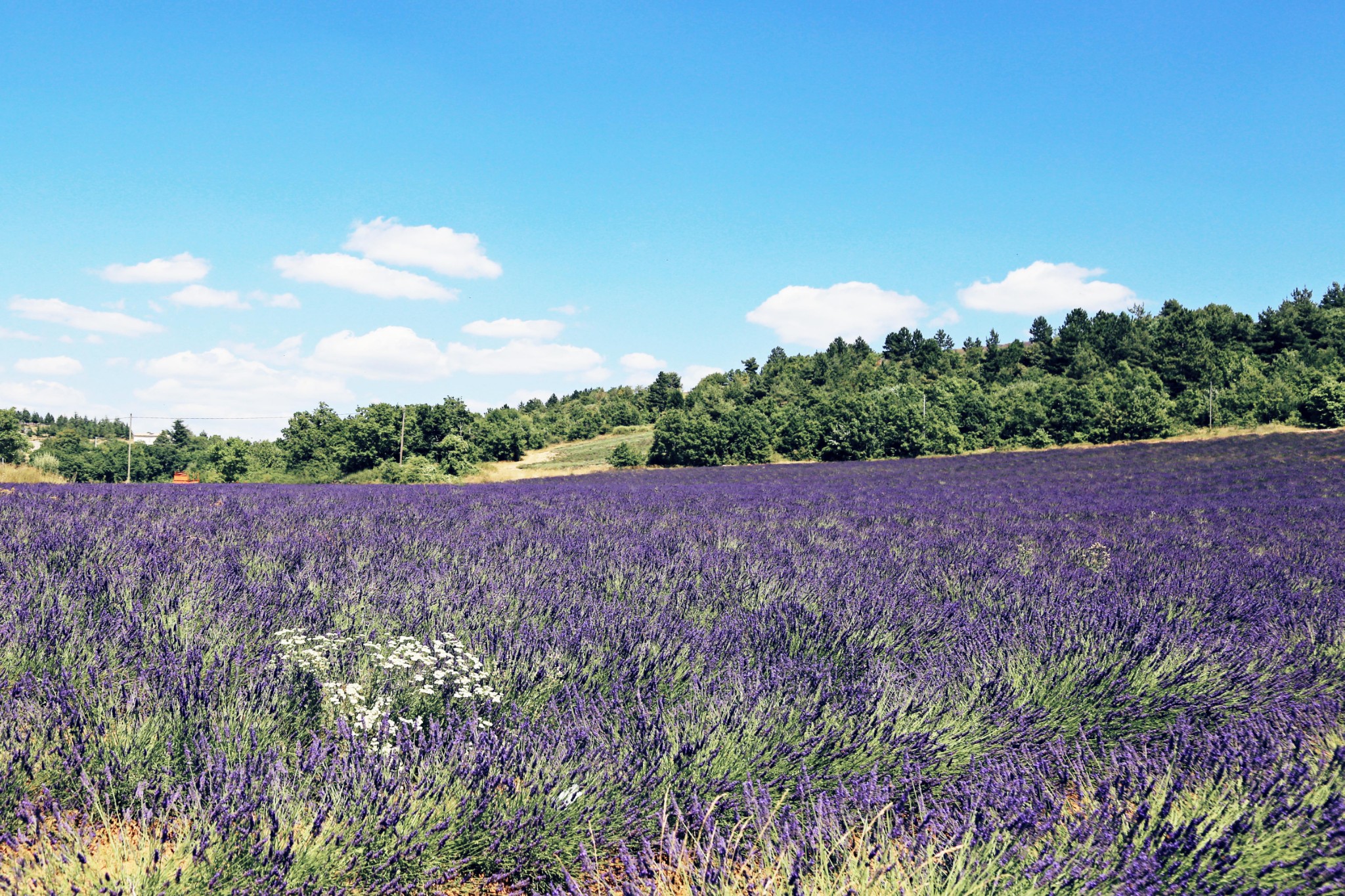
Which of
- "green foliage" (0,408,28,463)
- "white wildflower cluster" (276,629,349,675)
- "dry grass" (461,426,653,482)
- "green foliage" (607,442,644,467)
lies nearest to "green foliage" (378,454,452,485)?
"dry grass" (461,426,653,482)

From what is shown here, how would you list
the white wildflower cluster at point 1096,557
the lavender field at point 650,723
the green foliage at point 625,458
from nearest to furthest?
the lavender field at point 650,723 < the white wildflower cluster at point 1096,557 < the green foliage at point 625,458

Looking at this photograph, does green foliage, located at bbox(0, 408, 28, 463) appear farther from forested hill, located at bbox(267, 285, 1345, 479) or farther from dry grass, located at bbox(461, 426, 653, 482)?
dry grass, located at bbox(461, 426, 653, 482)

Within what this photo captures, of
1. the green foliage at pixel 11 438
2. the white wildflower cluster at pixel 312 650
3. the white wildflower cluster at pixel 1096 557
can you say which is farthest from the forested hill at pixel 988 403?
the white wildflower cluster at pixel 312 650

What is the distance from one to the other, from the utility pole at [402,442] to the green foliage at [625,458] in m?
14.9

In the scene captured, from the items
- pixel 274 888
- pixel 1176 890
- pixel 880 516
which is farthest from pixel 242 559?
pixel 880 516

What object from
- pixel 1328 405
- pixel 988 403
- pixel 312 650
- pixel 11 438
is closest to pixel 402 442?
pixel 11 438

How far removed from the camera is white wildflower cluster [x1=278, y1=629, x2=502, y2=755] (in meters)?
2.10

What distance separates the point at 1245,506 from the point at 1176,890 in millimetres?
11641

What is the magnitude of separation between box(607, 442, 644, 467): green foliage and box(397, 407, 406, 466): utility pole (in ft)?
49.0

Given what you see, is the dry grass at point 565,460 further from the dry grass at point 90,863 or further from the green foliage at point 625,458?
the dry grass at point 90,863

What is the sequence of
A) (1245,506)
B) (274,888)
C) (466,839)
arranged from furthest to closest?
1. (1245,506)
2. (466,839)
3. (274,888)

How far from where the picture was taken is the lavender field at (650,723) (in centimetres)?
150

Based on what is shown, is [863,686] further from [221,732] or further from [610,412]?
[610,412]

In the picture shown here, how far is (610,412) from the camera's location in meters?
78.1
